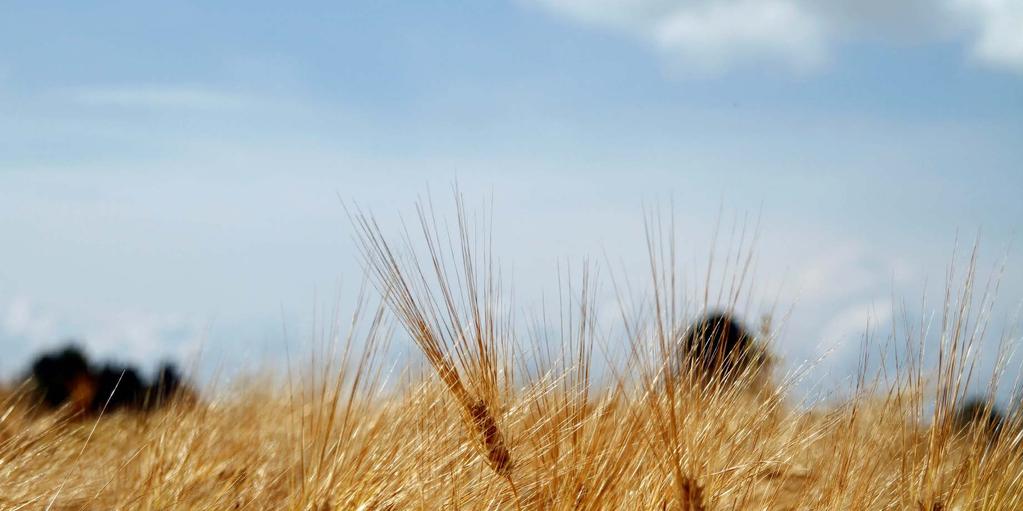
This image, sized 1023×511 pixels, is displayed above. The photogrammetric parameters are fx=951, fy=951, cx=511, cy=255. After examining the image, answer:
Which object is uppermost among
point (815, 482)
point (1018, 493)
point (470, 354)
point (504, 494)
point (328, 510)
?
point (470, 354)

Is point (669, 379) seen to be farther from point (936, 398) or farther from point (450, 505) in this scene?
point (936, 398)

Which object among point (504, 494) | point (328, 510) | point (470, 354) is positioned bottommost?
point (504, 494)

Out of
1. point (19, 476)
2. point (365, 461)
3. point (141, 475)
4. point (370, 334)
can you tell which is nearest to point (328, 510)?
point (365, 461)

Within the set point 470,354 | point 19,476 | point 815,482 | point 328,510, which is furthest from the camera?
point 815,482

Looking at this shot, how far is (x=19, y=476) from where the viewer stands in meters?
2.51

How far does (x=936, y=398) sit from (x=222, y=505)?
5.62 feet

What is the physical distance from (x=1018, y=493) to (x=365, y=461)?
163 cm

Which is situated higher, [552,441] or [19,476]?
[552,441]

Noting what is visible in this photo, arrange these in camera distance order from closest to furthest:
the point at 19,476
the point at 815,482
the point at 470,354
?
the point at 470,354 < the point at 19,476 < the point at 815,482

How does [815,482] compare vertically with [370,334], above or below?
below

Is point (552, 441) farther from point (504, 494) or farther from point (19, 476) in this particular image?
point (19, 476)

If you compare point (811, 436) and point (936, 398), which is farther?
point (811, 436)

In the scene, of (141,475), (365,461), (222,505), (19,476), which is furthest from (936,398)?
(19,476)

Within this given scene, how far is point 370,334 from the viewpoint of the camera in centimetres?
181
